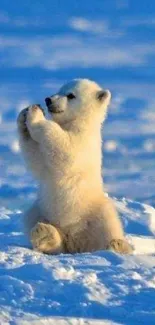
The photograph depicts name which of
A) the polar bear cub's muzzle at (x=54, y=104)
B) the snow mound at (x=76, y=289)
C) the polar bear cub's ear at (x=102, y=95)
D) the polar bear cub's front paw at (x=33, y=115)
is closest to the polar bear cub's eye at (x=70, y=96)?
the polar bear cub's muzzle at (x=54, y=104)

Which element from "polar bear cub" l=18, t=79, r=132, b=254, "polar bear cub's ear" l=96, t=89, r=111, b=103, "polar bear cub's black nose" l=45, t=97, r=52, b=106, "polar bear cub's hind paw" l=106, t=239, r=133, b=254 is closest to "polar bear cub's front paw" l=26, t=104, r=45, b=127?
"polar bear cub" l=18, t=79, r=132, b=254

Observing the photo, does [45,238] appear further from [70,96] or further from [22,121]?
[70,96]

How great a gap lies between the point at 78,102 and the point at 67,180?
822 millimetres

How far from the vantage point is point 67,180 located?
25.4 ft

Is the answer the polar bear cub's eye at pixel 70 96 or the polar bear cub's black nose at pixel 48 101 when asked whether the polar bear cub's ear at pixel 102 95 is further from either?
the polar bear cub's black nose at pixel 48 101

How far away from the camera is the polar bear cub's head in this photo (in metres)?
7.98

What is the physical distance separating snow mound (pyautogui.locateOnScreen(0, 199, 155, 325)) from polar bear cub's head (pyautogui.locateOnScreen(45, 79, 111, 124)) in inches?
66.5

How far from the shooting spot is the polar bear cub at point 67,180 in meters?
A: 7.61

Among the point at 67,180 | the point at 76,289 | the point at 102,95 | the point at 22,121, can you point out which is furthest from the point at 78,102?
the point at 76,289

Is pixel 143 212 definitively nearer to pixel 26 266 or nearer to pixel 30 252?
pixel 30 252

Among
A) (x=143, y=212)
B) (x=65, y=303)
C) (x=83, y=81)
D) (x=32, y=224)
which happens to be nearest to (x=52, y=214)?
(x=32, y=224)

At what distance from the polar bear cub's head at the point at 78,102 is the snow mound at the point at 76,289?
1688 mm

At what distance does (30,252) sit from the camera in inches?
273

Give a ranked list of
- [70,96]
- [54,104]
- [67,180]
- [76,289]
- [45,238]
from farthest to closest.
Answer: [70,96] < [54,104] < [67,180] < [45,238] < [76,289]
